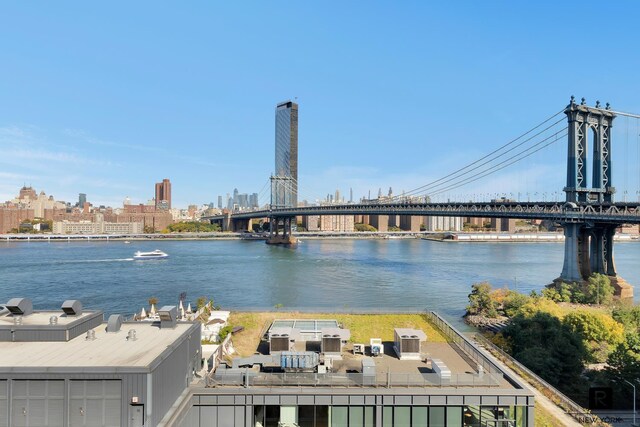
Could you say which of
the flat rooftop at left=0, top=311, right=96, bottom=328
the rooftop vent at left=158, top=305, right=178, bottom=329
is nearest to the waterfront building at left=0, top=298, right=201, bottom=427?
the flat rooftop at left=0, top=311, right=96, bottom=328

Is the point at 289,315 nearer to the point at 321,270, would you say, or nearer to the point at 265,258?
the point at 321,270

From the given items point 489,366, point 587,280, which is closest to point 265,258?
point 587,280

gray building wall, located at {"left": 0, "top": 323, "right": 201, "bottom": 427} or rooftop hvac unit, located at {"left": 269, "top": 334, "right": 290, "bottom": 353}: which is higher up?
gray building wall, located at {"left": 0, "top": 323, "right": 201, "bottom": 427}

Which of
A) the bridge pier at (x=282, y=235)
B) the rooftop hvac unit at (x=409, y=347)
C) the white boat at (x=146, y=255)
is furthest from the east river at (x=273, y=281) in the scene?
the bridge pier at (x=282, y=235)

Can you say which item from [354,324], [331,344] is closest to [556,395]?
[331,344]

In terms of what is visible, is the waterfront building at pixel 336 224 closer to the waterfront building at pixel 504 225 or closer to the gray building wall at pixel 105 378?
the waterfront building at pixel 504 225

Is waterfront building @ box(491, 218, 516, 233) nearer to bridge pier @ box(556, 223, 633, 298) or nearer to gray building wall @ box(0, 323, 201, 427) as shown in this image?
bridge pier @ box(556, 223, 633, 298)
